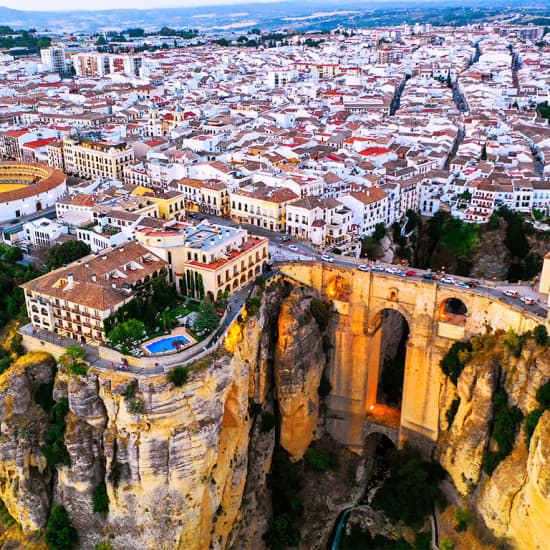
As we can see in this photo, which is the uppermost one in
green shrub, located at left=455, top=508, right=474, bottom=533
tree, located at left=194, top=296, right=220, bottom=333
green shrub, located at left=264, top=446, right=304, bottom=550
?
tree, located at left=194, top=296, right=220, bottom=333

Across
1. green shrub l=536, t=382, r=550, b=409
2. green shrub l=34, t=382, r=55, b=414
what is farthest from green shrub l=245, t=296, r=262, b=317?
green shrub l=536, t=382, r=550, b=409

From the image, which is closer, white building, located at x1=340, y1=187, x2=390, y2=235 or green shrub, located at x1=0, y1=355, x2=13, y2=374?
green shrub, located at x1=0, y1=355, x2=13, y2=374

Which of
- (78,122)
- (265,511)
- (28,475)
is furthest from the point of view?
(78,122)

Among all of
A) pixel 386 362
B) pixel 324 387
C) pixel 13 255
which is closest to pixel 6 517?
pixel 13 255

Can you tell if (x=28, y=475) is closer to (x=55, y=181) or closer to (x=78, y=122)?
(x=55, y=181)

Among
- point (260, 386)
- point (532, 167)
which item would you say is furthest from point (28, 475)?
point (532, 167)

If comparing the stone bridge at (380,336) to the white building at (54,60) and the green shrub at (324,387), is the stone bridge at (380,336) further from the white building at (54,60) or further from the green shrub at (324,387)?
the white building at (54,60)

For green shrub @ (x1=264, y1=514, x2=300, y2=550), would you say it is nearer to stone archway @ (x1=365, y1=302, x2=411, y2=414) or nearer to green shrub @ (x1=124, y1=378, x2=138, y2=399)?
stone archway @ (x1=365, y1=302, x2=411, y2=414)
